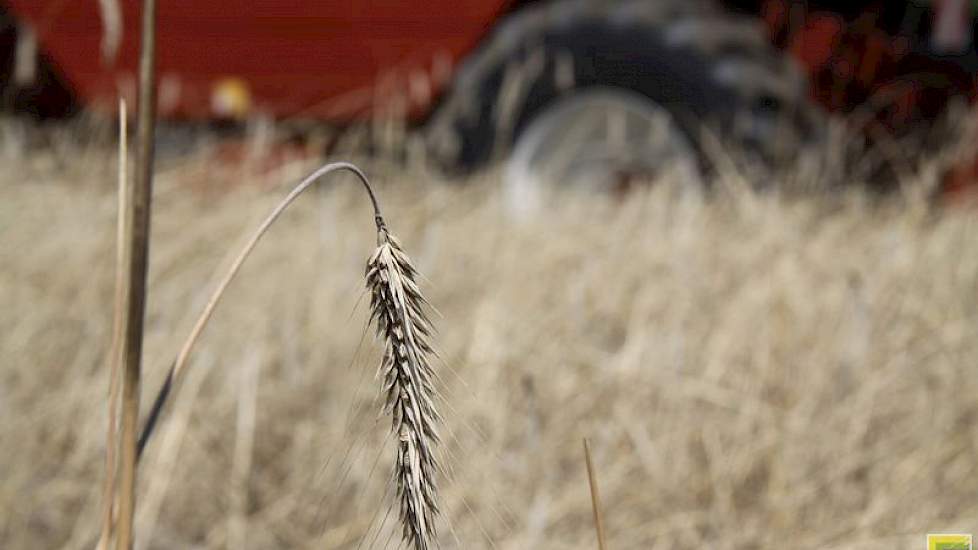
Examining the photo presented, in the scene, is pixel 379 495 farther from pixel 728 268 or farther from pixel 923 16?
pixel 923 16

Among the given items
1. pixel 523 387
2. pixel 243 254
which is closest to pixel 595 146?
pixel 523 387

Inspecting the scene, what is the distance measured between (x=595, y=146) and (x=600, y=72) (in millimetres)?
244

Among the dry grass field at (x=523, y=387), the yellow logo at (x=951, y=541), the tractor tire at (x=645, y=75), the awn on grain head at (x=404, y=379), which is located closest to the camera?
the awn on grain head at (x=404, y=379)

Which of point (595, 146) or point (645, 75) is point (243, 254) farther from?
point (595, 146)

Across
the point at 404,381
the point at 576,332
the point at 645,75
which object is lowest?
the point at 576,332

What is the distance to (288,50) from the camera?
14.2 feet

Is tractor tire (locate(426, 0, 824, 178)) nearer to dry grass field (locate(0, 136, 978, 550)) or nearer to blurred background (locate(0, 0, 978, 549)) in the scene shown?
blurred background (locate(0, 0, 978, 549))

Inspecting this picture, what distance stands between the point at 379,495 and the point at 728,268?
3.27 ft

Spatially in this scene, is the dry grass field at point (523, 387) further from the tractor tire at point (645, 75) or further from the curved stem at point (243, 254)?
the tractor tire at point (645, 75)

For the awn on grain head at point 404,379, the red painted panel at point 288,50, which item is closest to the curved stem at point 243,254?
the awn on grain head at point 404,379

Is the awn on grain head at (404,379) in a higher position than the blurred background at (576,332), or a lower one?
higher

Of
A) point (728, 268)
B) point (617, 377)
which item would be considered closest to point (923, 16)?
point (728, 268)

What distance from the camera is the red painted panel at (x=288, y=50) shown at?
13.2ft

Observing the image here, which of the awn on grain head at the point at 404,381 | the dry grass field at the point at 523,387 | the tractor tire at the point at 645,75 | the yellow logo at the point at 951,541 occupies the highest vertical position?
the tractor tire at the point at 645,75
